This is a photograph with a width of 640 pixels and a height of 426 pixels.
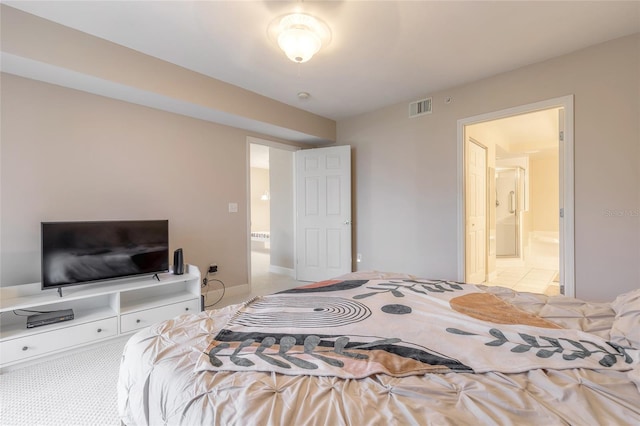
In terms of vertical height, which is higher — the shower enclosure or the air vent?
the air vent

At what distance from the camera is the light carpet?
1597 millimetres

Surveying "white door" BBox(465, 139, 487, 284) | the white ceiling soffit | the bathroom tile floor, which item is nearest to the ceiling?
the white ceiling soffit

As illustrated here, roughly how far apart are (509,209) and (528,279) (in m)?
2.13

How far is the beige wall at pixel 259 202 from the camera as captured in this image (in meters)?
Answer: 9.09

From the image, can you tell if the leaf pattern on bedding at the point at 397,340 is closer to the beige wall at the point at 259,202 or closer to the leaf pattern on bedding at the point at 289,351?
the leaf pattern on bedding at the point at 289,351

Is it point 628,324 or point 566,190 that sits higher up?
point 566,190

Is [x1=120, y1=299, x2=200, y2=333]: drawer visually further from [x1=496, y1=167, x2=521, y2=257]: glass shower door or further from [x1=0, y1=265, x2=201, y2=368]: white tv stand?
[x1=496, y1=167, x2=521, y2=257]: glass shower door

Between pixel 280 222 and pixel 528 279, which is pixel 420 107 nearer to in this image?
pixel 280 222

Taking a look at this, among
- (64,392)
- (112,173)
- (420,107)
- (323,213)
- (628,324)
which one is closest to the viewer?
(628,324)

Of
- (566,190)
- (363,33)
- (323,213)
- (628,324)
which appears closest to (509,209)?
(566,190)

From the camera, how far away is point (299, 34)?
1986mm

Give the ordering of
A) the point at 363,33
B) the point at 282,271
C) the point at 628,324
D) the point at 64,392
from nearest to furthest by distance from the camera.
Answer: the point at 628,324 < the point at 64,392 < the point at 363,33 < the point at 282,271

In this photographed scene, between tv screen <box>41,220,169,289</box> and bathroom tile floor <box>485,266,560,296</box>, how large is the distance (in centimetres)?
456

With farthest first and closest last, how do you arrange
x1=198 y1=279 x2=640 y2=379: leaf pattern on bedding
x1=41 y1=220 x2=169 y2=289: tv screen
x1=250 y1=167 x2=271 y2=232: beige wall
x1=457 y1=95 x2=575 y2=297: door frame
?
x1=250 y1=167 x2=271 y2=232: beige wall → x1=457 y1=95 x2=575 y2=297: door frame → x1=41 y1=220 x2=169 y2=289: tv screen → x1=198 y1=279 x2=640 y2=379: leaf pattern on bedding
